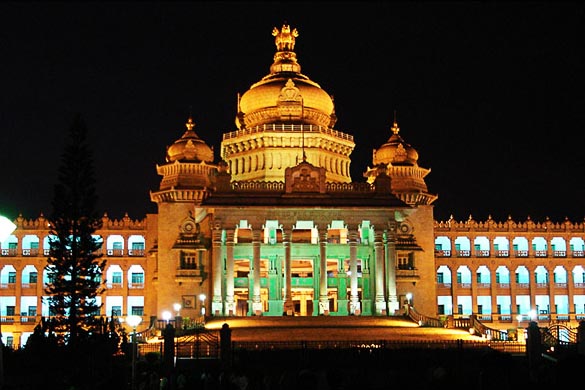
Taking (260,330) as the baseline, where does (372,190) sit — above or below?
above

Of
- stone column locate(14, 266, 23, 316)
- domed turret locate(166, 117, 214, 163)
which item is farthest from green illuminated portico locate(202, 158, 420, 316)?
stone column locate(14, 266, 23, 316)

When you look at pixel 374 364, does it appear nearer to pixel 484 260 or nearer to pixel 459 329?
pixel 459 329

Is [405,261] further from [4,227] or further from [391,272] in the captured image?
[4,227]

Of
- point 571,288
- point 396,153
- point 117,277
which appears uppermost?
point 396,153

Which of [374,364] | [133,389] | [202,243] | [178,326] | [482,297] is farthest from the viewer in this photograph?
[482,297]

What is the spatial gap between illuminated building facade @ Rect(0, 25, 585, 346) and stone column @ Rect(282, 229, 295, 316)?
0.30 ft

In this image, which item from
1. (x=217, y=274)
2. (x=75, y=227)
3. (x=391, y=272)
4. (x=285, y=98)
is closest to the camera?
(x=75, y=227)

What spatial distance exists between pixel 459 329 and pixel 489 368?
34.8 m

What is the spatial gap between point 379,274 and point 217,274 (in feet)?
32.2

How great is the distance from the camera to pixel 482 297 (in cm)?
7919

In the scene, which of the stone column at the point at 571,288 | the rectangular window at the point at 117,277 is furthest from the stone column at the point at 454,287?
the rectangular window at the point at 117,277

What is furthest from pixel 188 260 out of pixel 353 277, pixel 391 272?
pixel 391 272

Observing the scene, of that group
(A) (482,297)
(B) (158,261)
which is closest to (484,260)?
(A) (482,297)

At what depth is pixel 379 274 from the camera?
57938mm
